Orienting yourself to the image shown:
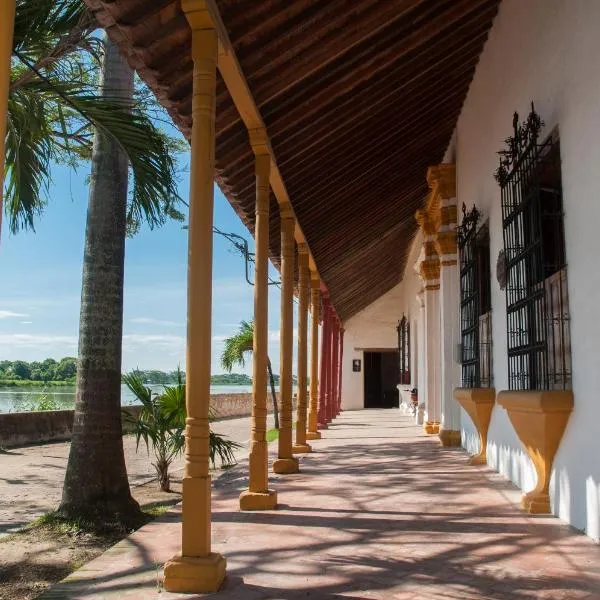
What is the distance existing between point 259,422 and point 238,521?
39.1 inches

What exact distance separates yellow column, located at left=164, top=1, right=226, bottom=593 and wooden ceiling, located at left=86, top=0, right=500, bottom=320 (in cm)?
40

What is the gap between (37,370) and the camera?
52.9 m

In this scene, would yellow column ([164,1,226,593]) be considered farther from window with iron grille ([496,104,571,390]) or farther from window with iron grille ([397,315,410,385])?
window with iron grille ([397,315,410,385])

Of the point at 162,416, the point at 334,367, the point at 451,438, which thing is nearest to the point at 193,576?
the point at 162,416

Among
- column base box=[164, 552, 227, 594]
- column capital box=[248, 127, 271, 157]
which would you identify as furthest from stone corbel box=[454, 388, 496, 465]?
column base box=[164, 552, 227, 594]

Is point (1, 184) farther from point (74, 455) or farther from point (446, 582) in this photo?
point (74, 455)

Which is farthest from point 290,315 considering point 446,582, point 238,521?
point 446,582

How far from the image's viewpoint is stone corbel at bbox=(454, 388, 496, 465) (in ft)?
23.1

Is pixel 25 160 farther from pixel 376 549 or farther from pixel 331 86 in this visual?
pixel 376 549

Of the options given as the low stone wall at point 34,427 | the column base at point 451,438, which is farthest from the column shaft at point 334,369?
the column base at point 451,438

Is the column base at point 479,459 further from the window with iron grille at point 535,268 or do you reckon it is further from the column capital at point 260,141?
the column capital at point 260,141

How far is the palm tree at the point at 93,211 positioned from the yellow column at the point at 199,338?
1.29 m

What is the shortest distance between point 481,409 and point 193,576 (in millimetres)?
4650

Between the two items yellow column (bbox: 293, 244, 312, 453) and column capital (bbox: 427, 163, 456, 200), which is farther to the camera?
column capital (bbox: 427, 163, 456, 200)
